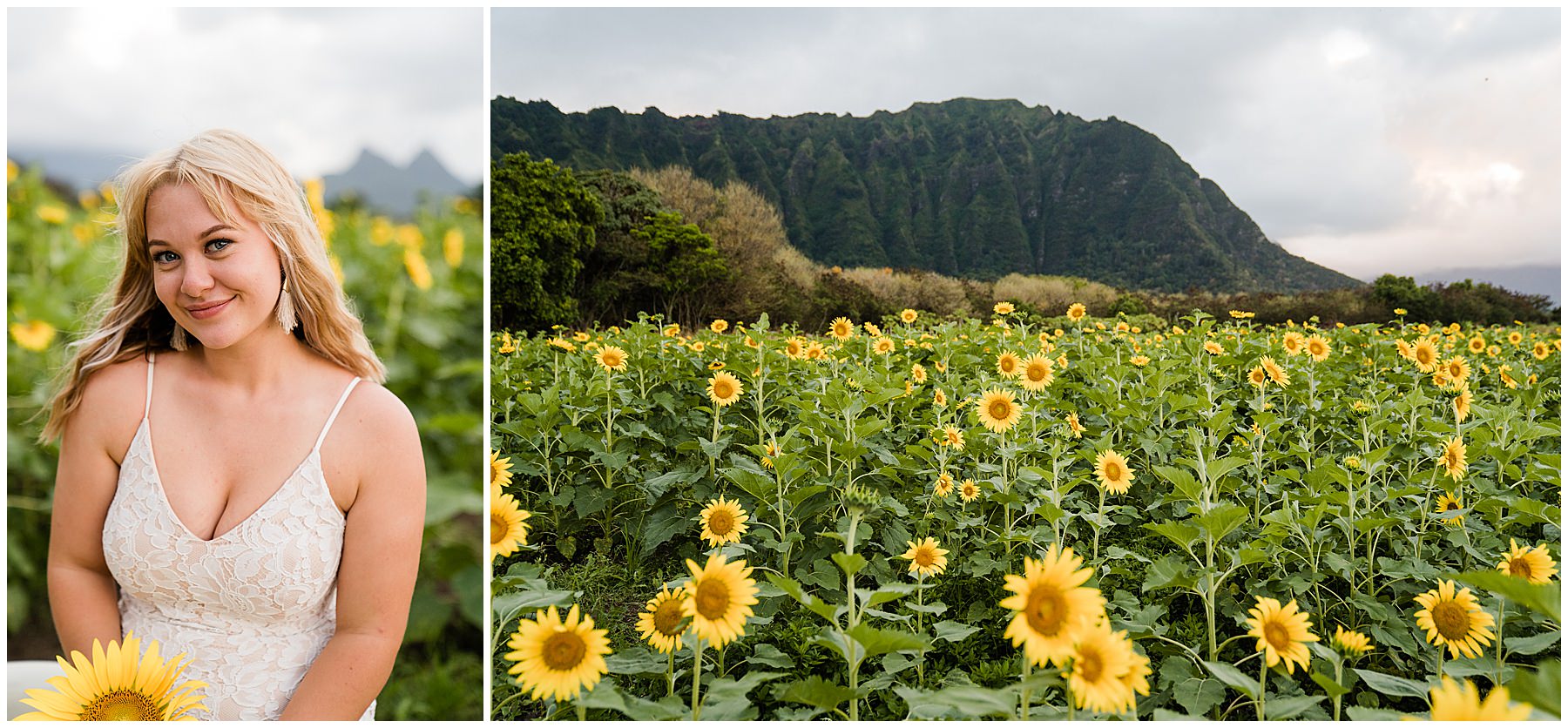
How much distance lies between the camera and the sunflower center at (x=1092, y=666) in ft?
3.31

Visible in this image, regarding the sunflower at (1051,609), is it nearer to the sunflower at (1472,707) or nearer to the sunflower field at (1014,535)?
the sunflower field at (1014,535)

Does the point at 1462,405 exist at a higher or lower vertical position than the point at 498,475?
higher

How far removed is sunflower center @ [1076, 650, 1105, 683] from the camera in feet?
3.31

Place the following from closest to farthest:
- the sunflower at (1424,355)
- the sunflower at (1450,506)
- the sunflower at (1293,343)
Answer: the sunflower at (1450,506) → the sunflower at (1424,355) → the sunflower at (1293,343)

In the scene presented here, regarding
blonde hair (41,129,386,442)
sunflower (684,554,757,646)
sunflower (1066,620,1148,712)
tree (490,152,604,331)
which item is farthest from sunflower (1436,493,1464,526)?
tree (490,152,604,331)

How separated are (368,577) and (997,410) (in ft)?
5.15

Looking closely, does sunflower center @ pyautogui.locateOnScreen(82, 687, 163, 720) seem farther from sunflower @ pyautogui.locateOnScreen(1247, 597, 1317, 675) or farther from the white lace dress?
sunflower @ pyautogui.locateOnScreen(1247, 597, 1317, 675)

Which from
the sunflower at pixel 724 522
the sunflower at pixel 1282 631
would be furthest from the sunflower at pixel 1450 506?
the sunflower at pixel 724 522

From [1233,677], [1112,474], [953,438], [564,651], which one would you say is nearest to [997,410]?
[953,438]

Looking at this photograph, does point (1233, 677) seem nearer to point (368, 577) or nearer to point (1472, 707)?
point (1472, 707)

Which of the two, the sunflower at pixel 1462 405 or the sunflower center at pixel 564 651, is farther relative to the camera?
the sunflower at pixel 1462 405

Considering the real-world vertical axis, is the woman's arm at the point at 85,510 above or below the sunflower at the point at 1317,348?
below

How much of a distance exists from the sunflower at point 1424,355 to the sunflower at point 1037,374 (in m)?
1.49

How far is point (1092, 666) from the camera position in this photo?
101cm
